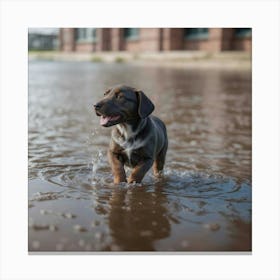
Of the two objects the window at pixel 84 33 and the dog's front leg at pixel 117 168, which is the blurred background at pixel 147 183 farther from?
the window at pixel 84 33

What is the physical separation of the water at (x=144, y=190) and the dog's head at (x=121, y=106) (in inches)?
26.5

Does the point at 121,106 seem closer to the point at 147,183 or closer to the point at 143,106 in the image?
the point at 143,106

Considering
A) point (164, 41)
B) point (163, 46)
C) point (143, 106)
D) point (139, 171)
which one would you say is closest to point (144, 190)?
point (139, 171)

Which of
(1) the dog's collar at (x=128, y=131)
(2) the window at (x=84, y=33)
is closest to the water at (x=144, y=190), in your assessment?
(1) the dog's collar at (x=128, y=131)

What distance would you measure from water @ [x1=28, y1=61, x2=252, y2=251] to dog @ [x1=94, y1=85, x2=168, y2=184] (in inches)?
7.8

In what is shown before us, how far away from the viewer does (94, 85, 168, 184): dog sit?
4305 millimetres

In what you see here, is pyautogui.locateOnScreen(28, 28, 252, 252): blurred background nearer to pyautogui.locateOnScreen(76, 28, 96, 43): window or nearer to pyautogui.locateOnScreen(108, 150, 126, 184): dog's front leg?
pyautogui.locateOnScreen(108, 150, 126, 184): dog's front leg

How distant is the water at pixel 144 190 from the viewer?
11.4 ft

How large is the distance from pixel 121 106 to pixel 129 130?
279 mm

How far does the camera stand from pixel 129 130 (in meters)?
4.50
